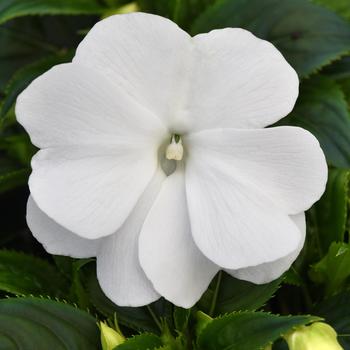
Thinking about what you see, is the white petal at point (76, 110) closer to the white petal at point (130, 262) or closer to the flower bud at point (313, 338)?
the white petal at point (130, 262)

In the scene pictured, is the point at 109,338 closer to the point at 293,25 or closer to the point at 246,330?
the point at 246,330

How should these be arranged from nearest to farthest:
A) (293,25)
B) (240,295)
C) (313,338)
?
(313,338), (240,295), (293,25)

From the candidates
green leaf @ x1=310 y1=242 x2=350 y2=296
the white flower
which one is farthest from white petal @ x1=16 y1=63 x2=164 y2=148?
green leaf @ x1=310 y1=242 x2=350 y2=296

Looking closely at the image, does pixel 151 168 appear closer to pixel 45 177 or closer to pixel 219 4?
pixel 45 177

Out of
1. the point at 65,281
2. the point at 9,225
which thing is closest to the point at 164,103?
the point at 65,281

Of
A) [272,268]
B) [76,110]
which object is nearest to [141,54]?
[76,110]

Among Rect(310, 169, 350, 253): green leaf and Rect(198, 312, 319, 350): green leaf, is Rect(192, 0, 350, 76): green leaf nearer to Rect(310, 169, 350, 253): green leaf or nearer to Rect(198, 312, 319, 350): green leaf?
Rect(310, 169, 350, 253): green leaf
